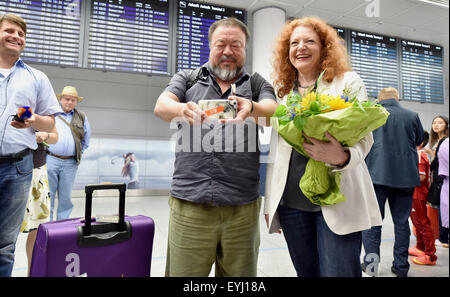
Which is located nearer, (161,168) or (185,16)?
(185,16)

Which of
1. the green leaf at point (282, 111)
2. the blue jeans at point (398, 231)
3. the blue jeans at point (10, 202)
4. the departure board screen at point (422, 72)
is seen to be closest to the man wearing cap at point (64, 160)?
the blue jeans at point (10, 202)

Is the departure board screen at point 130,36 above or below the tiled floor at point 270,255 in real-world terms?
above

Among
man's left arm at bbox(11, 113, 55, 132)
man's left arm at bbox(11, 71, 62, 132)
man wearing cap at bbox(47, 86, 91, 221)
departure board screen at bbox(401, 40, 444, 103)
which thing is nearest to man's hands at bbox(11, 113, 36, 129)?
man's left arm at bbox(11, 113, 55, 132)

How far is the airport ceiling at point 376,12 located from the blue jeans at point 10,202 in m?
2.10

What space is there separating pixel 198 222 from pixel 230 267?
254mm

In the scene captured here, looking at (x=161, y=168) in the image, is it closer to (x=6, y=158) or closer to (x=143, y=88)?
(x=143, y=88)

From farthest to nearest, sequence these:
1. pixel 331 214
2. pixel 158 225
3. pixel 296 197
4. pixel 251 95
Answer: pixel 158 225 → pixel 251 95 → pixel 296 197 → pixel 331 214

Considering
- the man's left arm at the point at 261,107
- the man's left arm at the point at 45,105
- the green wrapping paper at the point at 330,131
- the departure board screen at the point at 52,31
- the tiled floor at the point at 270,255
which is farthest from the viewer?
the departure board screen at the point at 52,31

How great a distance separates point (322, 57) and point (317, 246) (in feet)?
2.59

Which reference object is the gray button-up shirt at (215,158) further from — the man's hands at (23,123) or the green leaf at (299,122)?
the man's hands at (23,123)

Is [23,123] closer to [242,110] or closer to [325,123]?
[242,110]

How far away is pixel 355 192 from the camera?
93 cm

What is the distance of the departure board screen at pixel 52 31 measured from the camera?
219 centimetres

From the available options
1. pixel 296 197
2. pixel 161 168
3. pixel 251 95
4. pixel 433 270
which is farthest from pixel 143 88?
pixel 433 270
